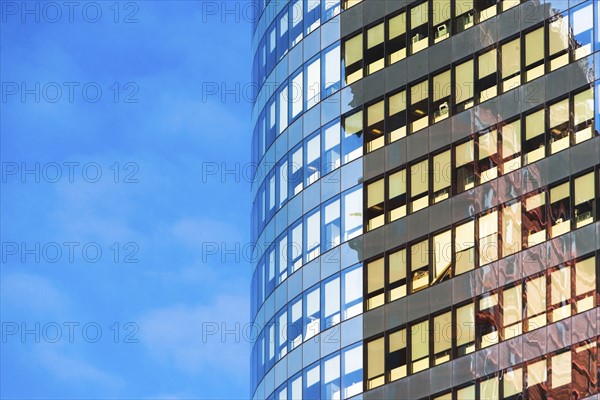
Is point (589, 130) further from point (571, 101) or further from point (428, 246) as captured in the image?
point (428, 246)

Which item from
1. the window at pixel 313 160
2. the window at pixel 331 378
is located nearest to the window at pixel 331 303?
the window at pixel 331 378

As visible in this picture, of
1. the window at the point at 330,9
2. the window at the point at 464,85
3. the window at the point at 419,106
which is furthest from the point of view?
the window at the point at 330,9

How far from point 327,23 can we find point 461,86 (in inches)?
370

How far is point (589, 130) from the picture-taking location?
235 feet

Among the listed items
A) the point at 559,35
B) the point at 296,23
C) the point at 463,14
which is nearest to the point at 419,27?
the point at 463,14

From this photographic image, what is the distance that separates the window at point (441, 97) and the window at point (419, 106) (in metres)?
0.40

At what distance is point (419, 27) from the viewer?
79.1m

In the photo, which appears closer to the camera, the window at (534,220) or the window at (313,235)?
the window at (534,220)

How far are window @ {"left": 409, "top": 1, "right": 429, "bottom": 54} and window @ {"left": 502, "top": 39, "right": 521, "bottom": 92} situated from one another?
4.44m

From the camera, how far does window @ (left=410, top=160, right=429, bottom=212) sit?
251ft

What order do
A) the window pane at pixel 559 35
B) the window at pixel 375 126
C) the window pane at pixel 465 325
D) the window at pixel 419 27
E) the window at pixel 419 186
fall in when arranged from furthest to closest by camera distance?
the window at pixel 375 126
the window at pixel 419 27
the window at pixel 419 186
the window pane at pixel 559 35
the window pane at pixel 465 325

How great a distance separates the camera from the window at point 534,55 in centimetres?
7400

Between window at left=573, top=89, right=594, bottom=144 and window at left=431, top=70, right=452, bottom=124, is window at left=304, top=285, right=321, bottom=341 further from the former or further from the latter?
window at left=573, top=89, right=594, bottom=144

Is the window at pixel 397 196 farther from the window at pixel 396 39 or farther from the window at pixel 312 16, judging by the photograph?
the window at pixel 312 16
